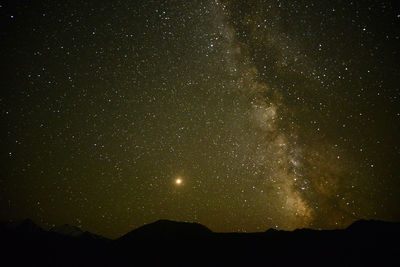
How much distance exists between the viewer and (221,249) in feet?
70.4

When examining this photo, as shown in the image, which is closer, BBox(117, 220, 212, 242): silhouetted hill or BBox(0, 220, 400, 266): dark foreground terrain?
BBox(0, 220, 400, 266): dark foreground terrain

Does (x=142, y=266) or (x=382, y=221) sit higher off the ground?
(x=382, y=221)

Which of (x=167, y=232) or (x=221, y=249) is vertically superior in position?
(x=167, y=232)

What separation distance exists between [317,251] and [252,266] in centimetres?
487

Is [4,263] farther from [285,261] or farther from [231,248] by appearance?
[285,261]

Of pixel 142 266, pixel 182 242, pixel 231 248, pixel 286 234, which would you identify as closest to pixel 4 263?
pixel 142 266

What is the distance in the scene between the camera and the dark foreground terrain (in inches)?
589

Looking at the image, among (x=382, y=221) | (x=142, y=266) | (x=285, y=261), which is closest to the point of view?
(x=285, y=261)

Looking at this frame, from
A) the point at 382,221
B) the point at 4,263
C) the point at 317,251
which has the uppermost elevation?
the point at 382,221

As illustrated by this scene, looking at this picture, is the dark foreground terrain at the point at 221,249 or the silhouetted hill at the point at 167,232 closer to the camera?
the dark foreground terrain at the point at 221,249

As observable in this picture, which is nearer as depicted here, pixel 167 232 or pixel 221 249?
pixel 221 249

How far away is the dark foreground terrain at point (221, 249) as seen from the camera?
589 inches

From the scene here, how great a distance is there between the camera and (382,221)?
22.8 metres

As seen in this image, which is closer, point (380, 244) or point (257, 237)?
point (380, 244)
